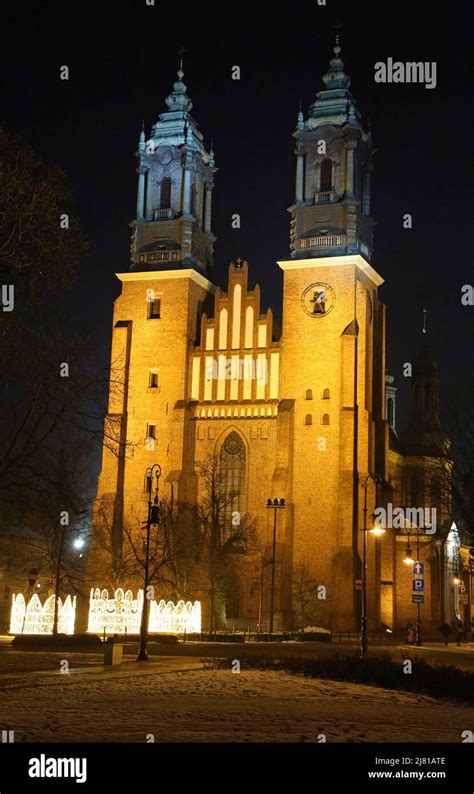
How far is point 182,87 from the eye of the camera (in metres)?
72.5

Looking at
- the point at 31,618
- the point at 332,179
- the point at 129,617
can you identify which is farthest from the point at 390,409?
the point at 31,618

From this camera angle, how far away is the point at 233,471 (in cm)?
6397

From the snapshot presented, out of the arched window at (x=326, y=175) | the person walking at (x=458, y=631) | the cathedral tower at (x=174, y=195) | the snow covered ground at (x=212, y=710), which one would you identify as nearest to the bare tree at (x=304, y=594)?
the person walking at (x=458, y=631)

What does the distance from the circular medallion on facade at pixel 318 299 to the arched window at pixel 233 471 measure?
329 inches

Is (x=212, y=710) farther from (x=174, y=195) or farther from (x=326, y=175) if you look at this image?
(x=174, y=195)

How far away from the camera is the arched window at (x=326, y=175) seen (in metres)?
66.6

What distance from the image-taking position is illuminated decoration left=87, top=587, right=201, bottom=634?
4709 centimetres

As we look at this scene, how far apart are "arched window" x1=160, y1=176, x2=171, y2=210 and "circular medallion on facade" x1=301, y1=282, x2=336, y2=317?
38.0 feet

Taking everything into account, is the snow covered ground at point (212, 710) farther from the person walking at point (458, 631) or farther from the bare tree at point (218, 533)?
the bare tree at point (218, 533)

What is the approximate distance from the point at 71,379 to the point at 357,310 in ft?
138

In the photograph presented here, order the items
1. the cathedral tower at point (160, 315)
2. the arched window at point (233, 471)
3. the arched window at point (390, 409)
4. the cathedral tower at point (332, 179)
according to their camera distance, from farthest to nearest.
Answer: the arched window at point (390, 409), the cathedral tower at point (332, 179), the cathedral tower at point (160, 315), the arched window at point (233, 471)

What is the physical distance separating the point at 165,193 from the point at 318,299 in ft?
43.0
